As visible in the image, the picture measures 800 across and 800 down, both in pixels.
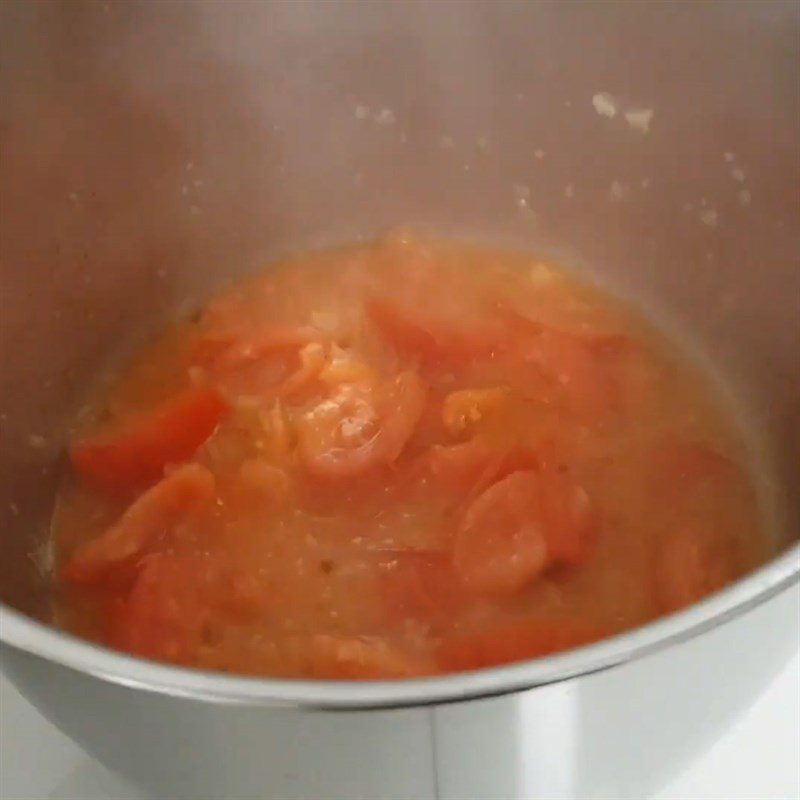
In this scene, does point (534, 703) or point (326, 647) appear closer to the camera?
point (534, 703)

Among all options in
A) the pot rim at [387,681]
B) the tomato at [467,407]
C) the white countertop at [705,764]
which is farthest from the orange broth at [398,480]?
the pot rim at [387,681]

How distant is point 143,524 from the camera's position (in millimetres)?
1017

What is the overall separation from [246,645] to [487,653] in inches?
8.5

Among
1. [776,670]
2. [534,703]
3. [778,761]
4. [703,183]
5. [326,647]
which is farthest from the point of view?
[703,183]

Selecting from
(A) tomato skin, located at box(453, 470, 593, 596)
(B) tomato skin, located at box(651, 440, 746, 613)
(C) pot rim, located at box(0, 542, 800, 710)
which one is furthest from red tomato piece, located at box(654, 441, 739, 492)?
(C) pot rim, located at box(0, 542, 800, 710)

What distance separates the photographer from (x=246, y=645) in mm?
925

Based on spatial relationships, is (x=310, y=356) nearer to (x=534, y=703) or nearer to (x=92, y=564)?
(x=92, y=564)

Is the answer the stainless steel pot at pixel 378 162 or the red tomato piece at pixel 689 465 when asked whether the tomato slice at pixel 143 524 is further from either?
the red tomato piece at pixel 689 465

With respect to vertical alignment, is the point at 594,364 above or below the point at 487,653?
above

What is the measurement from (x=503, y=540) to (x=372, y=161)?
1.72 feet

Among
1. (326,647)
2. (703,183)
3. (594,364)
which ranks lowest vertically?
(326,647)

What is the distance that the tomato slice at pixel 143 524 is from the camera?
1.00 m

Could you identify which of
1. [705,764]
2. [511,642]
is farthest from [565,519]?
[705,764]

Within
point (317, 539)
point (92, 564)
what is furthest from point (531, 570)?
point (92, 564)
